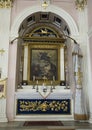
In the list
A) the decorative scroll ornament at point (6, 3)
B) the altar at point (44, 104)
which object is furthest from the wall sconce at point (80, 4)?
the altar at point (44, 104)

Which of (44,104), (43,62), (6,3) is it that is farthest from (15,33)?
(44,104)

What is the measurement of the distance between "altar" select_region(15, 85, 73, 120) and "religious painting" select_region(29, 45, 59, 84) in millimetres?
1094

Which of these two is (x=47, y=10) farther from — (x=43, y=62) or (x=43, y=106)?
(x=43, y=106)

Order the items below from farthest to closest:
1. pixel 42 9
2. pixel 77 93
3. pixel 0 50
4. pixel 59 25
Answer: pixel 59 25, pixel 42 9, pixel 0 50, pixel 77 93

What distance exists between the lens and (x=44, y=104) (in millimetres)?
7586

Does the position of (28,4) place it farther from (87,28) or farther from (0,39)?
(87,28)

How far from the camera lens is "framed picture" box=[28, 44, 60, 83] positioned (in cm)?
858

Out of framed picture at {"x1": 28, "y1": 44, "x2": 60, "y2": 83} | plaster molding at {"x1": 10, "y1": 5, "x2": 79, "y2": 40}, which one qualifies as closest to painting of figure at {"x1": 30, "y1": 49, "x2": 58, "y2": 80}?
framed picture at {"x1": 28, "y1": 44, "x2": 60, "y2": 83}

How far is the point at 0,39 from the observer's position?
301 inches

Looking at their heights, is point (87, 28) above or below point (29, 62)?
above

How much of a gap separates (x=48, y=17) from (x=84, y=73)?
3137mm

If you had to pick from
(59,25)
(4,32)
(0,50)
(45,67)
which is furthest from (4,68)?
(59,25)

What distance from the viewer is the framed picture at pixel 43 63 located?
8578 mm

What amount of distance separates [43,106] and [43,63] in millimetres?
2071
